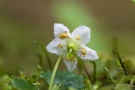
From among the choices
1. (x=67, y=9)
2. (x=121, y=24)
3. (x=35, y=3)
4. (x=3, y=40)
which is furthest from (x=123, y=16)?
(x=3, y=40)

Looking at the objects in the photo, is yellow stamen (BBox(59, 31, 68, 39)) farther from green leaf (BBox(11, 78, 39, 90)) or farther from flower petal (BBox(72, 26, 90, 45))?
green leaf (BBox(11, 78, 39, 90))

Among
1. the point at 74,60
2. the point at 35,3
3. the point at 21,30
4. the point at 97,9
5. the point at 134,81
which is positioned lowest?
the point at 134,81

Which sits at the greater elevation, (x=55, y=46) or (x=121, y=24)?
(x=121, y=24)

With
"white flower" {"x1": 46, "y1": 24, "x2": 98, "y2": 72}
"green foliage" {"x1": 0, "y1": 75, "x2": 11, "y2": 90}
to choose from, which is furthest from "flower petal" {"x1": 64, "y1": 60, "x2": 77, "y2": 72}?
"green foliage" {"x1": 0, "y1": 75, "x2": 11, "y2": 90}

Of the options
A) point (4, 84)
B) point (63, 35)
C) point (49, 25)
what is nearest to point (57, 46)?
point (63, 35)

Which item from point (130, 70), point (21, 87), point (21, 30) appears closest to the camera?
point (21, 87)

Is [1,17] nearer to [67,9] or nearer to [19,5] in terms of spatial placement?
[67,9]

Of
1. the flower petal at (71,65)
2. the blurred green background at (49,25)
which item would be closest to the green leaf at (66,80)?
the flower petal at (71,65)
